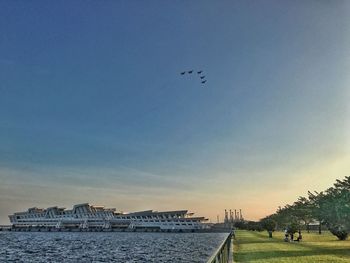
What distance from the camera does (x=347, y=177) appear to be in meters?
52.5

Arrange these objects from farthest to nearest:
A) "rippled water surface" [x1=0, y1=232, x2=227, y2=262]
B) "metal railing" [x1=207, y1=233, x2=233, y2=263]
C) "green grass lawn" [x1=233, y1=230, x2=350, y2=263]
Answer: "rippled water surface" [x1=0, y1=232, x2=227, y2=262]
"green grass lawn" [x1=233, y1=230, x2=350, y2=263]
"metal railing" [x1=207, y1=233, x2=233, y2=263]

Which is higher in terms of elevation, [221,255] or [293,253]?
[221,255]

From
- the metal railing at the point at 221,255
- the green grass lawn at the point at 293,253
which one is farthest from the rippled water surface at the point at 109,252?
the metal railing at the point at 221,255

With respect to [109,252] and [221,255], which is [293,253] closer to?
[221,255]

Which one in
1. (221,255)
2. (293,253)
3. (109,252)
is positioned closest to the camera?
(221,255)

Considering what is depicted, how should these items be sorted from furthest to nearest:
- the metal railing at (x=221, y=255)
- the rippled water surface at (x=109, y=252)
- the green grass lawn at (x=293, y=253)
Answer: the rippled water surface at (x=109, y=252) → the green grass lawn at (x=293, y=253) → the metal railing at (x=221, y=255)

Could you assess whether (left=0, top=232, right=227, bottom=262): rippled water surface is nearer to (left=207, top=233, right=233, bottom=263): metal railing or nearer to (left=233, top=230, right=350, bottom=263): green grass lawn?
(left=233, top=230, right=350, bottom=263): green grass lawn

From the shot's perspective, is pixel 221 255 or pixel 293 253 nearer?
pixel 221 255

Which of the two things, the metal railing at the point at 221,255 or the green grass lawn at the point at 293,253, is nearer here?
the metal railing at the point at 221,255

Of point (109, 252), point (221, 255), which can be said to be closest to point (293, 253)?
point (221, 255)

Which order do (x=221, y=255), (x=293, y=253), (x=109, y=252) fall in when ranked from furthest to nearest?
(x=109, y=252)
(x=293, y=253)
(x=221, y=255)

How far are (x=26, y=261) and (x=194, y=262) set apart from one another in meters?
19.5

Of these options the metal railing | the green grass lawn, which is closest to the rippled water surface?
the green grass lawn

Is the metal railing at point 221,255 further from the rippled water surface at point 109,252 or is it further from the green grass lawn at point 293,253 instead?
the green grass lawn at point 293,253
